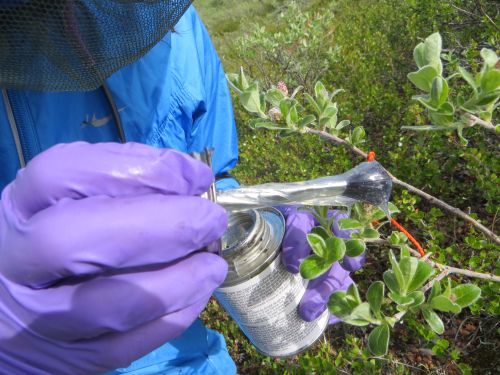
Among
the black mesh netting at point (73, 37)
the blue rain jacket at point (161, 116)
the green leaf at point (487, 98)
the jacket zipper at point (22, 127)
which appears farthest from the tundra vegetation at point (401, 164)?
the jacket zipper at point (22, 127)

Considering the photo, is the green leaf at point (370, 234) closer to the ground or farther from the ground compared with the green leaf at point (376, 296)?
farther from the ground

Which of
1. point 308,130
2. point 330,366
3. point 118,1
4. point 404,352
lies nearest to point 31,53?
point 118,1

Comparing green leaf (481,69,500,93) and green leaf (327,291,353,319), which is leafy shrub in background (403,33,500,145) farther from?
green leaf (327,291,353,319)

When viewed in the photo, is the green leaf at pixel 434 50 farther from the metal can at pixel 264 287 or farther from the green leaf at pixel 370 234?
the metal can at pixel 264 287

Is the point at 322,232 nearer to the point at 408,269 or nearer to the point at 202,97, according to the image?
the point at 408,269

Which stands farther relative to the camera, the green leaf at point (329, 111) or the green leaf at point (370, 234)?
the green leaf at point (329, 111)

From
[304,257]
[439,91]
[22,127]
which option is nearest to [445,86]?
[439,91]

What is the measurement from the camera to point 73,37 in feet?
3.18

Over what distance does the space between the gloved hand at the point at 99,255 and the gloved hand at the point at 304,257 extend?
0.33m

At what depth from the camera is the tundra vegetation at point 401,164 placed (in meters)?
0.99

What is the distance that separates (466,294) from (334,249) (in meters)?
0.32

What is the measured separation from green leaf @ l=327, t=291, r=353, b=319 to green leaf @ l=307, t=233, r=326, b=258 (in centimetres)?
10

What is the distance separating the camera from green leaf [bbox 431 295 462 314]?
89cm

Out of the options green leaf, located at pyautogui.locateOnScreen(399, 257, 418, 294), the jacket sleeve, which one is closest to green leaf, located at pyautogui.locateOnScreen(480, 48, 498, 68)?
green leaf, located at pyautogui.locateOnScreen(399, 257, 418, 294)
